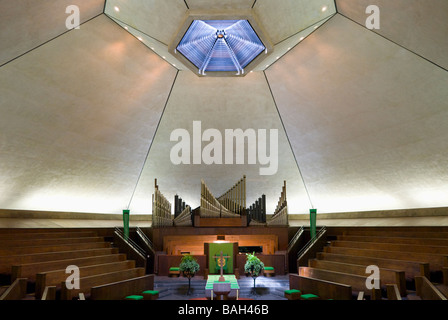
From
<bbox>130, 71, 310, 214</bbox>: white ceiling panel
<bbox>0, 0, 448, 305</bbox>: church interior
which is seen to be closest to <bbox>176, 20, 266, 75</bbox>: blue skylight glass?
<bbox>0, 0, 448, 305</bbox>: church interior

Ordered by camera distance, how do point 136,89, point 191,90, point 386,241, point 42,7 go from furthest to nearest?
point 191,90
point 136,89
point 386,241
point 42,7

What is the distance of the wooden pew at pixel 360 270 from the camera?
545 centimetres

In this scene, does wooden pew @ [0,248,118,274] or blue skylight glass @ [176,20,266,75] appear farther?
blue skylight glass @ [176,20,266,75]

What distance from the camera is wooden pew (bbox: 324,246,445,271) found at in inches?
225

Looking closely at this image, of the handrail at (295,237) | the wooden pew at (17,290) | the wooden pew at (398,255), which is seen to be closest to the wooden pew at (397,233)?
the wooden pew at (398,255)

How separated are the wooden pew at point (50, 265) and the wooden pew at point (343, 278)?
466cm

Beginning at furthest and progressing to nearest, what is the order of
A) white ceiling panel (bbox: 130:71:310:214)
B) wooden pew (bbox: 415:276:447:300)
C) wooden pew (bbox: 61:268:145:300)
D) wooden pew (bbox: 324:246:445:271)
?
white ceiling panel (bbox: 130:71:310:214)
wooden pew (bbox: 324:246:445:271)
wooden pew (bbox: 61:268:145:300)
wooden pew (bbox: 415:276:447:300)

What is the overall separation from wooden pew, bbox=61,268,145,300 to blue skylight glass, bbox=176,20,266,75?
5078mm

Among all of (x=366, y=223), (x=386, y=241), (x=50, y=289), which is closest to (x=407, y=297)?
(x=386, y=241)

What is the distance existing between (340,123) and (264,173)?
3.66m

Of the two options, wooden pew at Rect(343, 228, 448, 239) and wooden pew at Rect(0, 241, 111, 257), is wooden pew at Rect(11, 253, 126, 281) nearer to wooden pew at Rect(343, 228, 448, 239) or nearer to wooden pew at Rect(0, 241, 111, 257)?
wooden pew at Rect(0, 241, 111, 257)

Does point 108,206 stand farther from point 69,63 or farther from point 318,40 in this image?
point 318,40

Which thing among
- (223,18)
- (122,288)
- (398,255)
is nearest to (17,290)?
(122,288)
